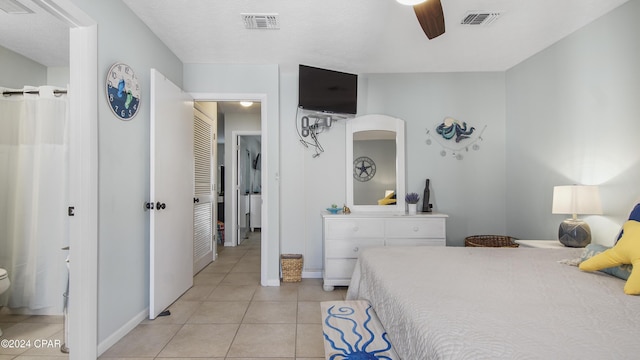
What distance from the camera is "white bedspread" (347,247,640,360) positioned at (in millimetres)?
869

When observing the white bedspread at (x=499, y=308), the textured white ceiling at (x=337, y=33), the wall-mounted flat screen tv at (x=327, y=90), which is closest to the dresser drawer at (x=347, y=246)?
the white bedspread at (x=499, y=308)

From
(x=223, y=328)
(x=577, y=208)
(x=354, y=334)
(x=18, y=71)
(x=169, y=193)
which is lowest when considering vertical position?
(x=223, y=328)

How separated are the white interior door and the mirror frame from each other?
68.8 inches

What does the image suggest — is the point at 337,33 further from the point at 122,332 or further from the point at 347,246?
the point at 122,332

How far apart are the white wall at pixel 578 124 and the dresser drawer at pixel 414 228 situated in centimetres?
102

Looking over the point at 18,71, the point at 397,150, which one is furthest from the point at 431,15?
the point at 18,71

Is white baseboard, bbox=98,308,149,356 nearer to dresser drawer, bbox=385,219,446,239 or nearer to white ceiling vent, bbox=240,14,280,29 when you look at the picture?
dresser drawer, bbox=385,219,446,239

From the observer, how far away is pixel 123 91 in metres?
2.28

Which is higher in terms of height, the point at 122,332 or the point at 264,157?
the point at 264,157

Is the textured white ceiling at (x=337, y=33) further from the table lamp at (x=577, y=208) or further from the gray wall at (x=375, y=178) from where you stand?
the table lamp at (x=577, y=208)

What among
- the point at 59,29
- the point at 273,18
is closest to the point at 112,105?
the point at 59,29

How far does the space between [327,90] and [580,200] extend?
8.01 feet

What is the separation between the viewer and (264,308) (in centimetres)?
277

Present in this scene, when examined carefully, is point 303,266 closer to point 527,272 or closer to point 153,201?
point 153,201
